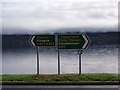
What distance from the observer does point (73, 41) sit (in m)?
16.0

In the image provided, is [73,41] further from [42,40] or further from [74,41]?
[42,40]

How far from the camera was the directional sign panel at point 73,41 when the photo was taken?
15.9 meters

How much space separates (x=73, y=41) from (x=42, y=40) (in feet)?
4.68

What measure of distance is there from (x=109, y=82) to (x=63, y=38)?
3.73 metres

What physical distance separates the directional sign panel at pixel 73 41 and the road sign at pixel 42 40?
1.20 feet

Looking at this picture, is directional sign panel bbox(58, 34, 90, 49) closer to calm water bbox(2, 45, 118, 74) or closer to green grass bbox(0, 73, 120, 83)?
green grass bbox(0, 73, 120, 83)

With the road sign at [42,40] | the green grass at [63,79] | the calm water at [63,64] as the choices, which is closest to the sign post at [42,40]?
the road sign at [42,40]

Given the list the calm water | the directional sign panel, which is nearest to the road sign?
the directional sign panel

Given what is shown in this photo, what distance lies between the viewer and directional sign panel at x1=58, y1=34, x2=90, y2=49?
52.0ft

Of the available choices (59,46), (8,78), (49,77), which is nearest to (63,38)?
(59,46)

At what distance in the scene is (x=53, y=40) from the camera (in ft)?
52.4

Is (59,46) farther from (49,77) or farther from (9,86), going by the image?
(9,86)

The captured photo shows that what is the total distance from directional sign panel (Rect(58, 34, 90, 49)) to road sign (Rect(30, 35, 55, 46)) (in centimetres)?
37

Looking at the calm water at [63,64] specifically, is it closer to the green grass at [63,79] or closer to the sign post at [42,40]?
the sign post at [42,40]
